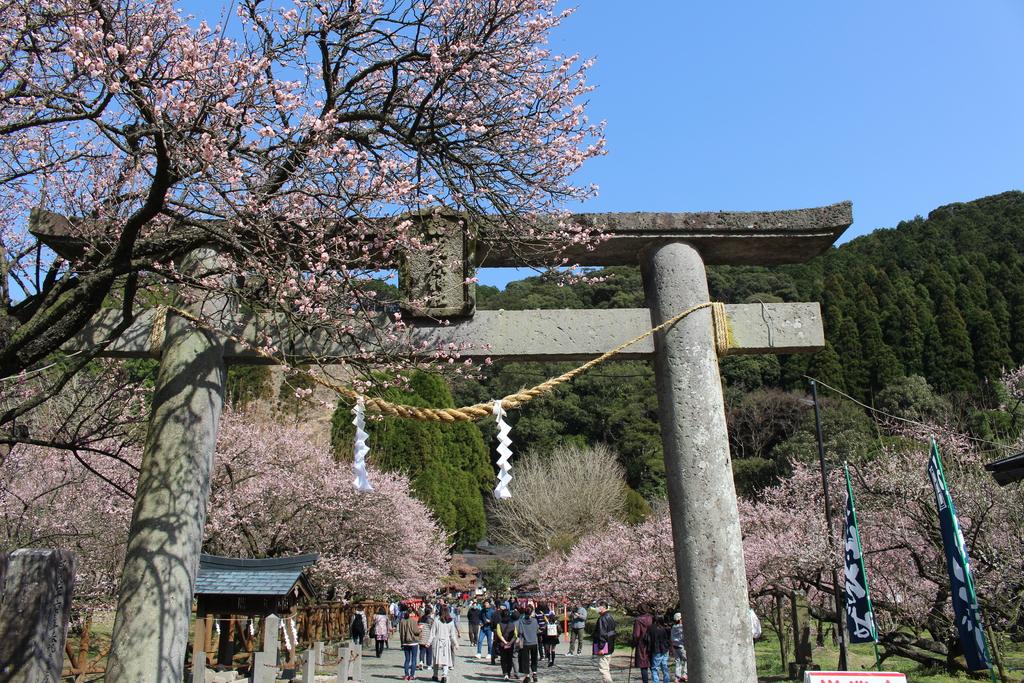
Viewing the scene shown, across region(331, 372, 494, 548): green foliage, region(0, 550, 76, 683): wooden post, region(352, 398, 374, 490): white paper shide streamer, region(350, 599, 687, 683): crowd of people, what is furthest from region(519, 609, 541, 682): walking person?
region(331, 372, 494, 548): green foliage

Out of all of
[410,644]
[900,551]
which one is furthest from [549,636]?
[900,551]

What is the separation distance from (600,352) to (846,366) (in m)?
49.3

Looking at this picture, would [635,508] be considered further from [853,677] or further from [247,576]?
[853,677]

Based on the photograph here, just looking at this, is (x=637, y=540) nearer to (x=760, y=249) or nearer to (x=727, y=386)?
(x=760, y=249)

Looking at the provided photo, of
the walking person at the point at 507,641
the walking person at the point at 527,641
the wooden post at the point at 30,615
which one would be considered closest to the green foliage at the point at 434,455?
the walking person at the point at 507,641

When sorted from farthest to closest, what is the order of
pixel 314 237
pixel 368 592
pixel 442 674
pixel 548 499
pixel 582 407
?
pixel 582 407, pixel 548 499, pixel 368 592, pixel 442 674, pixel 314 237

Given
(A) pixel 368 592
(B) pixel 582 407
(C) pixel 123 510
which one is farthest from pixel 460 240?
(B) pixel 582 407

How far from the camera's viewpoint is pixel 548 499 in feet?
120

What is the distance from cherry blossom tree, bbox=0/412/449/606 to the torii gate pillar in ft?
28.9

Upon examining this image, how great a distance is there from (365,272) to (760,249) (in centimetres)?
308

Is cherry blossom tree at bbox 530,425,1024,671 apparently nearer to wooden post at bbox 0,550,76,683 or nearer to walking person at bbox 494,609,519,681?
walking person at bbox 494,609,519,681

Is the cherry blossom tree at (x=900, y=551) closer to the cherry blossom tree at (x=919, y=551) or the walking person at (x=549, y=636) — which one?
the cherry blossom tree at (x=919, y=551)

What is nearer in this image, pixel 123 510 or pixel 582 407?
pixel 123 510

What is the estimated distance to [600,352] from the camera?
5.49 meters
